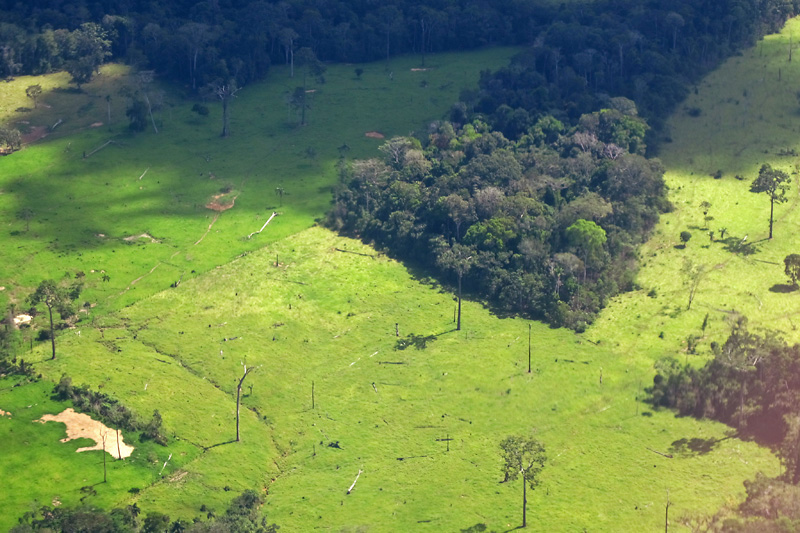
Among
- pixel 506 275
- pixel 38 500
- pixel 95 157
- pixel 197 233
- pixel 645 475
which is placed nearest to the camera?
pixel 38 500

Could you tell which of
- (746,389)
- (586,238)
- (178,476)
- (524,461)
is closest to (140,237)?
(178,476)

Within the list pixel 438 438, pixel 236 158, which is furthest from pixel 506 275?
pixel 236 158

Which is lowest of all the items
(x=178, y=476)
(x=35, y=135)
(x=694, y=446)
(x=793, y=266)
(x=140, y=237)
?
(x=694, y=446)

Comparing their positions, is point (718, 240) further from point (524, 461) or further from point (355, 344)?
point (524, 461)

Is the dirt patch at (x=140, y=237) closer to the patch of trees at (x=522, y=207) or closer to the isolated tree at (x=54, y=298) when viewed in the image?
the isolated tree at (x=54, y=298)

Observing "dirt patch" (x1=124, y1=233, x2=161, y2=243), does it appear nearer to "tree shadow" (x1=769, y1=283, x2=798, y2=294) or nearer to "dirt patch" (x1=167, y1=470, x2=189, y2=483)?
"dirt patch" (x1=167, y1=470, x2=189, y2=483)

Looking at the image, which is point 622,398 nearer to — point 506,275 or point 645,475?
point 645,475

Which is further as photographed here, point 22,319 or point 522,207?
point 522,207
